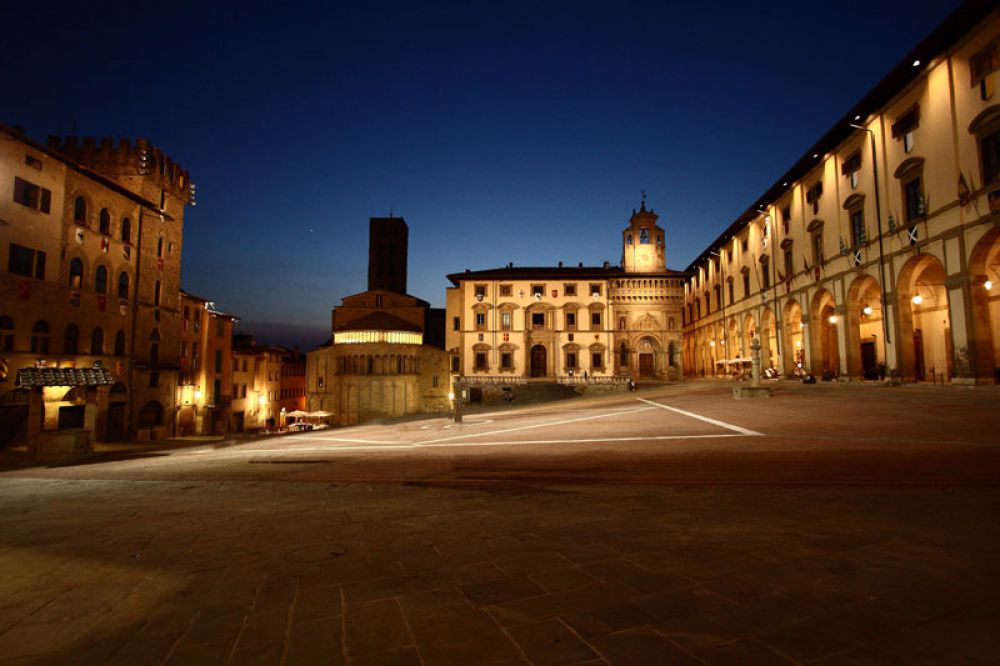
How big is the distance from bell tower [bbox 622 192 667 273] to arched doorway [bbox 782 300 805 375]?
20.1 meters

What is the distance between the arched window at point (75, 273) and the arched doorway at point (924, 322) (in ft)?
142

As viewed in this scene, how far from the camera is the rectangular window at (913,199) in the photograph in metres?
21.4

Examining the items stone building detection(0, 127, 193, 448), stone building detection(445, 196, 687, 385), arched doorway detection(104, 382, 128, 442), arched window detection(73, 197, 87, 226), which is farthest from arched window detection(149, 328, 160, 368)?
stone building detection(445, 196, 687, 385)

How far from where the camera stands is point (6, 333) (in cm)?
2447

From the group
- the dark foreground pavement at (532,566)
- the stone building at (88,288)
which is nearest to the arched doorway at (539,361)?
the stone building at (88,288)

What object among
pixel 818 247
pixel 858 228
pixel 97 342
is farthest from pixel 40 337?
pixel 818 247

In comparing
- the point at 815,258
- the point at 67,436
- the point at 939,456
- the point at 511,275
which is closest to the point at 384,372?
the point at 511,275

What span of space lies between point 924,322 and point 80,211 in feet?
160

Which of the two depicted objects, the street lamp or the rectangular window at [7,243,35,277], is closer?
the street lamp

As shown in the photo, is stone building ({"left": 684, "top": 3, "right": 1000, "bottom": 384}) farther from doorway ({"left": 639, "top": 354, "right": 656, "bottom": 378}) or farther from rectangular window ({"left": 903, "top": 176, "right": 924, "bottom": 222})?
doorway ({"left": 639, "top": 354, "right": 656, "bottom": 378})

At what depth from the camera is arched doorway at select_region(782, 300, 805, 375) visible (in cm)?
3341

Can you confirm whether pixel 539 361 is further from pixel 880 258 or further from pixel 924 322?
pixel 880 258

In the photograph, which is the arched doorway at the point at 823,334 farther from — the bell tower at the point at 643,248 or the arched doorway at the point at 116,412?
the arched doorway at the point at 116,412

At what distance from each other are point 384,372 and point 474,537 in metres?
52.5
